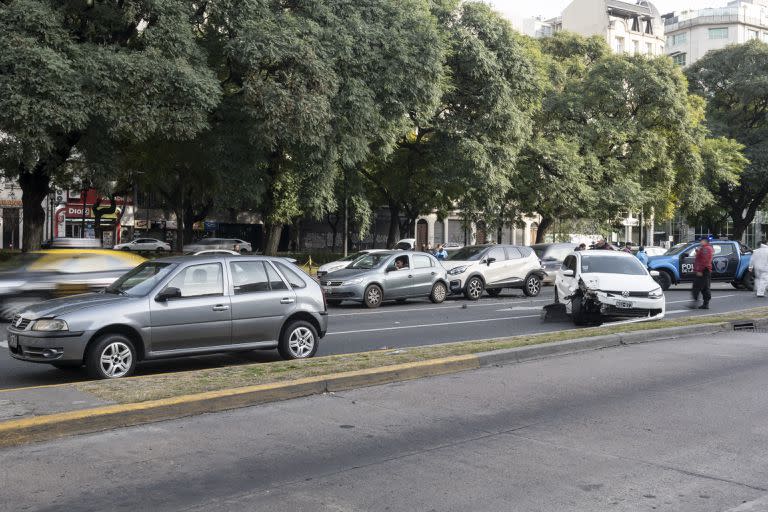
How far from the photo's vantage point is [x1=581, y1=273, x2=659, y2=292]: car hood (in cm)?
1538

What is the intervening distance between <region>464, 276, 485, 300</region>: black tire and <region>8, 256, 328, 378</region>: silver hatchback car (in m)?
12.7

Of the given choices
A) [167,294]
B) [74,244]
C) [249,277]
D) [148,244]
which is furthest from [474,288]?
[148,244]

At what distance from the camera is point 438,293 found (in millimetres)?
22297

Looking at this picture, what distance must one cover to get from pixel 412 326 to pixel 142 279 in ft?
23.2

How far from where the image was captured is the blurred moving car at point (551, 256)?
2823 centimetres

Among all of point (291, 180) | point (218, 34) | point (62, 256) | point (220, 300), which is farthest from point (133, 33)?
point (220, 300)

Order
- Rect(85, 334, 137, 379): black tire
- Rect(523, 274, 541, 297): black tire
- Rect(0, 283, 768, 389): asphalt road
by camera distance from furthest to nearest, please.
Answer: Rect(523, 274, 541, 297): black tire < Rect(0, 283, 768, 389): asphalt road < Rect(85, 334, 137, 379): black tire

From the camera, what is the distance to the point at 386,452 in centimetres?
623

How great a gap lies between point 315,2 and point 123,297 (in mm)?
18522

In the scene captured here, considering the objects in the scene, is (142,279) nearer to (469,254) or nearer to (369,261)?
(369,261)

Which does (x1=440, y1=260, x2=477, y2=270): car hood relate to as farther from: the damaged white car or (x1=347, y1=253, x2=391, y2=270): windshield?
the damaged white car

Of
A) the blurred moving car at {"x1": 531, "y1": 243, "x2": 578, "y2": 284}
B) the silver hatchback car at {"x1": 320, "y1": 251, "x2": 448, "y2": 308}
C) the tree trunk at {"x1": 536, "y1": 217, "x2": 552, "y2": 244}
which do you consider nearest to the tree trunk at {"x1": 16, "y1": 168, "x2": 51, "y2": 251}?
the silver hatchback car at {"x1": 320, "y1": 251, "x2": 448, "y2": 308}

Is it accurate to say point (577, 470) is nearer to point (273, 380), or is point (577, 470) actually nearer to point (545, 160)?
point (273, 380)

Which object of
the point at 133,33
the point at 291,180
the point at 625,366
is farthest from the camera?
the point at 291,180
